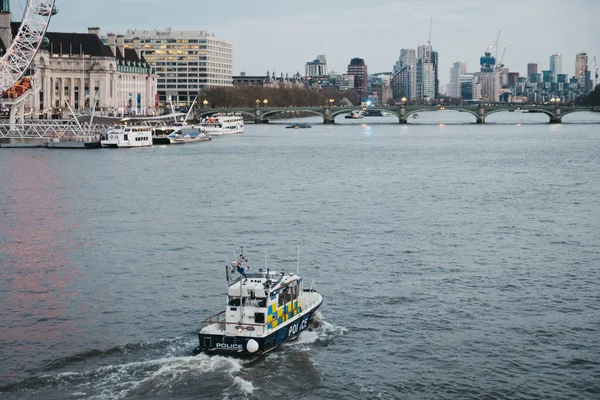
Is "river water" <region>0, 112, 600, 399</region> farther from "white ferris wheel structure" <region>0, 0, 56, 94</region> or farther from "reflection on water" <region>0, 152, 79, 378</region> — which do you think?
"white ferris wheel structure" <region>0, 0, 56, 94</region>

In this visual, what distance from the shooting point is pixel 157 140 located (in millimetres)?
108688

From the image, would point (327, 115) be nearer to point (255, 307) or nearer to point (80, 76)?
point (80, 76)

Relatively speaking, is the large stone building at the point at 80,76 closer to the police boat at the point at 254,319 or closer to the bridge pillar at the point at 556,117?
the bridge pillar at the point at 556,117

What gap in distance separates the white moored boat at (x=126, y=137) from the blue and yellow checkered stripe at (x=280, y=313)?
73681 mm

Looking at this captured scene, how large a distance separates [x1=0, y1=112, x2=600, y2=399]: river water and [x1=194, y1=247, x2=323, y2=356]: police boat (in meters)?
0.39

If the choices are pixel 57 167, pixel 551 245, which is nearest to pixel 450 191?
pixel 551 245

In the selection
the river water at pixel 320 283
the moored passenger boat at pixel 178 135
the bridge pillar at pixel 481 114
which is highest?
the bridge pillar at pixel 481 114

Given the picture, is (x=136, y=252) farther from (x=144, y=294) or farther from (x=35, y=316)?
(x=35, y=316)

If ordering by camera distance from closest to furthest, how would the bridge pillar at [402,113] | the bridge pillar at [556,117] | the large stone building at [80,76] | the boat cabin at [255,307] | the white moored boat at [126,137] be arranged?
the boat cabin at [255,307] → the white moored boat at [126,137] → the large stone building at [80,76] → the bridge pillar at [556,117] → the bridge pillar at [402,113]

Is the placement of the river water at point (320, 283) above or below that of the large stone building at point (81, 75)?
below

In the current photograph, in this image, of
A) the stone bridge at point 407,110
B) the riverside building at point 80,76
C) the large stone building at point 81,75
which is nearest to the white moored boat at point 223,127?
the riverside building at point 80,76

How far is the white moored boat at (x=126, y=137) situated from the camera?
96.2 meters

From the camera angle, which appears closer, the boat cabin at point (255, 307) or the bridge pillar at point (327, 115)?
the boat cabin at point (255, 307)

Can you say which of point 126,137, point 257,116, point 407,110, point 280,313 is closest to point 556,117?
point 407,110
